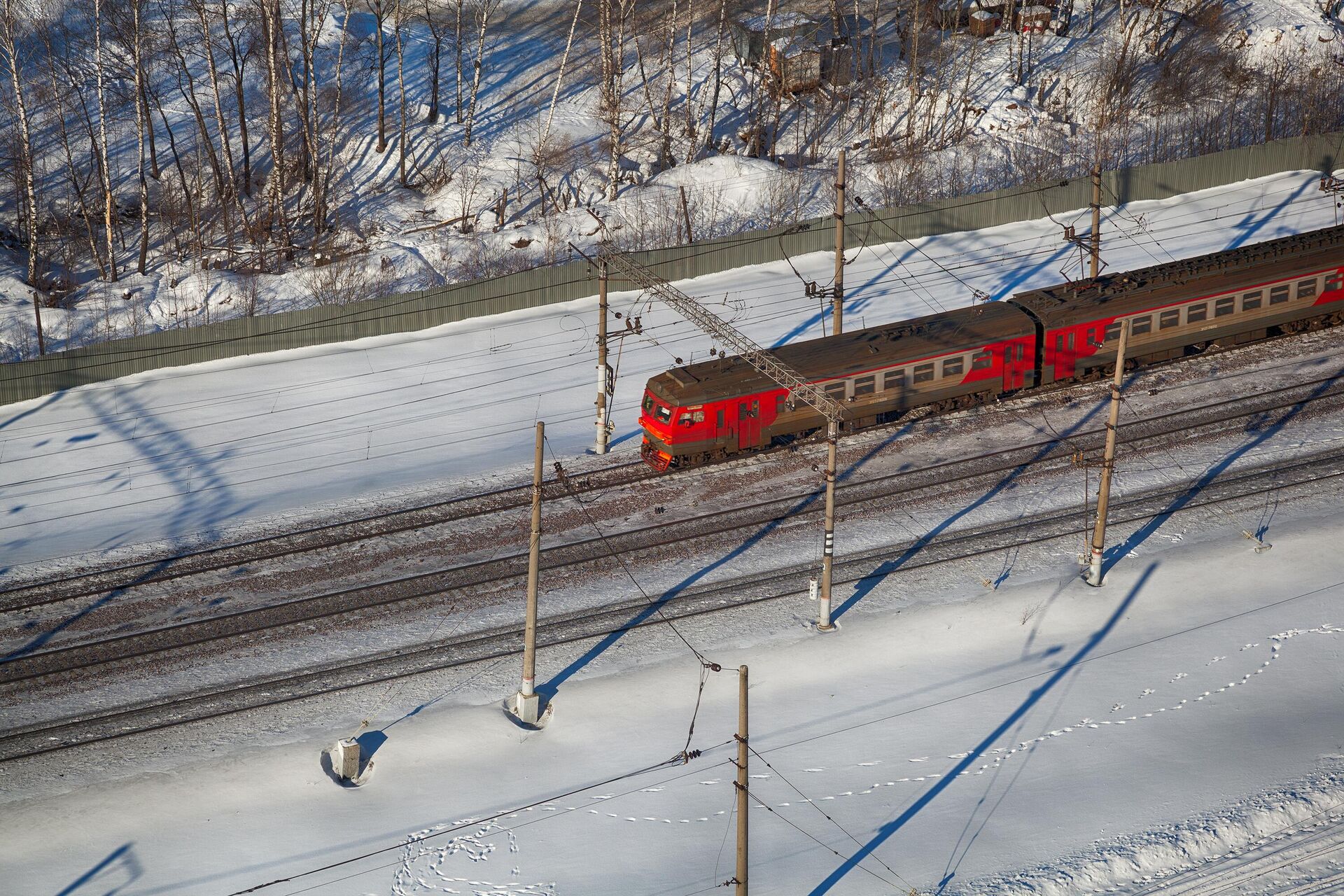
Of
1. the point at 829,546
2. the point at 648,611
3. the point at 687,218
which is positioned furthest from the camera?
the point at 687,218

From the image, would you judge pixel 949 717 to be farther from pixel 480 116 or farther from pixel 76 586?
pixel 480 116

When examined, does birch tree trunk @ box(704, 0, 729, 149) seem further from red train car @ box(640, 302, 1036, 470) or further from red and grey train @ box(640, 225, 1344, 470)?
red train car @ box(640, 302, 1036, 470)

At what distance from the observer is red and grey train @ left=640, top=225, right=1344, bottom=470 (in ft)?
112

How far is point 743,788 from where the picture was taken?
19.5m

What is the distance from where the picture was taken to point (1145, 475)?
3422cm

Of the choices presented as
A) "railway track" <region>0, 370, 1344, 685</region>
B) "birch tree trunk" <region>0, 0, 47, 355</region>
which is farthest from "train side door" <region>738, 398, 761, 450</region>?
"birch tree trunk" <region>0, 0, 47, 355</region>

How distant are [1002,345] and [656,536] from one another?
36.9 feet

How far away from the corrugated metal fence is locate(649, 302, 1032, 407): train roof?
43.5 ft

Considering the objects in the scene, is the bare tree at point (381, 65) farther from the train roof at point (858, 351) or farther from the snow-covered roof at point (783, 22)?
the train roof at point (858, 351)

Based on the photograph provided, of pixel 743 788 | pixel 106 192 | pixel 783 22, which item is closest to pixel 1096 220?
pixel 783 22

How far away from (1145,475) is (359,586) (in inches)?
806

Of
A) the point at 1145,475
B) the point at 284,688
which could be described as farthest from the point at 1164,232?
the point at 284,688

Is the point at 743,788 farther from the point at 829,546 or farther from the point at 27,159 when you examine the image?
the point at 27,159

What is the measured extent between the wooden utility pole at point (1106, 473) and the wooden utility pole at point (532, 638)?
12.1 meters
